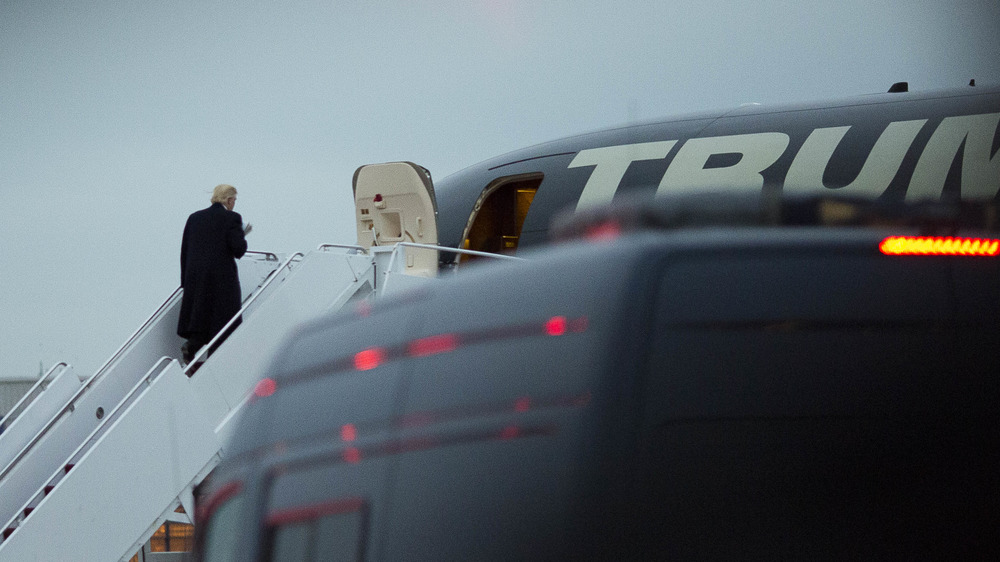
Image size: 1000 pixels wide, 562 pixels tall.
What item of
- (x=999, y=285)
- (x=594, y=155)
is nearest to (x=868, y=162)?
(x=594, y=155)

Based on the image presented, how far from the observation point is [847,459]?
1655mm

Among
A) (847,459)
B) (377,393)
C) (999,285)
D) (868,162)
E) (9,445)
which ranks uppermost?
(868,162)

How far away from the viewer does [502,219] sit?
11023mm

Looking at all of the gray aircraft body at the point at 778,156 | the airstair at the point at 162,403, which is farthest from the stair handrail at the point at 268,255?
the gray aircraft body at the point at 778,156

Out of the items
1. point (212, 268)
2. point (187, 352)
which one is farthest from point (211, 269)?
point (187, 352)

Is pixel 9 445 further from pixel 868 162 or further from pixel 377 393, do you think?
pixel 868 162

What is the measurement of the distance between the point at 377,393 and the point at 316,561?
1.28 feet

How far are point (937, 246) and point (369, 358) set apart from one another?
43.7 inches

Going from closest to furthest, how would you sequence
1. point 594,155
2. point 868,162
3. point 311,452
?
point 311,452 < point 868,162 < point 594,155

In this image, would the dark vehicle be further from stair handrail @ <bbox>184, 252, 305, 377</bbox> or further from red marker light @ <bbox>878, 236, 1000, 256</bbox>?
stair handrail @ <bbox>184, 252, 305, 377</bbox>

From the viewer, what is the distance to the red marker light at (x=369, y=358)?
1949 mm

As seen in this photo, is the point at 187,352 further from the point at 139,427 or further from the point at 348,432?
the point at 348,432

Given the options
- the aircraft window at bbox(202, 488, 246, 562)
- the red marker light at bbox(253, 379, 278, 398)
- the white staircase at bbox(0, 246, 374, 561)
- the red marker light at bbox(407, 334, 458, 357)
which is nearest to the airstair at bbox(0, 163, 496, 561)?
the white staircase at bbox(0, 246, 374, 561)

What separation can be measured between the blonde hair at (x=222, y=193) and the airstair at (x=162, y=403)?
2.17ft
